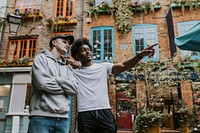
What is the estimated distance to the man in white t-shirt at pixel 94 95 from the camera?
75.3 inches

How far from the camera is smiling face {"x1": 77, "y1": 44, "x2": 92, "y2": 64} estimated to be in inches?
88.2

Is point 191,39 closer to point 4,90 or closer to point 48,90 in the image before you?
point 48,90

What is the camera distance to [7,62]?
10125mm

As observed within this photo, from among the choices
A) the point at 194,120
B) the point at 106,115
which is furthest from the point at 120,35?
the point at 106,115

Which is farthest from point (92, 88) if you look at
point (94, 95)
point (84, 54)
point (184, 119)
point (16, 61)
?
point (16, 61)

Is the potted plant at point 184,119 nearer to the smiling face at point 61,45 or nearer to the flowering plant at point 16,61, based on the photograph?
the smiling face at point 61,45

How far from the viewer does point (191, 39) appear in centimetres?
289

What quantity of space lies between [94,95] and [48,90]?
0.51 metres

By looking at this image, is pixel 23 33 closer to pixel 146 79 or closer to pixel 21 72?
pixel 21 72

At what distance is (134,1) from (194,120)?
6.74 metres

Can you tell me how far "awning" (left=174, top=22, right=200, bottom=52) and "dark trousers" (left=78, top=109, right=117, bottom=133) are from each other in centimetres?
181

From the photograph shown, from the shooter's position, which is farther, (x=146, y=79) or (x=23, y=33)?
(x=23, y=33)

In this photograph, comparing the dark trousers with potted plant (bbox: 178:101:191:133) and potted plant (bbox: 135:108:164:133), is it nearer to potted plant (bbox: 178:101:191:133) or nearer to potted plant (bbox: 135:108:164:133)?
potted plant (bbox: 135:108:164:133)

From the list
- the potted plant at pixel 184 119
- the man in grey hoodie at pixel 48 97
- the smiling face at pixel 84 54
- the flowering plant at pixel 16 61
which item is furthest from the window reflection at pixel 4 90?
the man in grey hoodie at pixel 48 97
